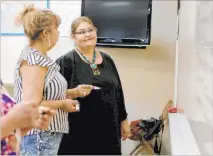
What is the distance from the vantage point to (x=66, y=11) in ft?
7.62

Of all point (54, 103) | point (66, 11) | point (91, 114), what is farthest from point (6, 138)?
point (66, 11)

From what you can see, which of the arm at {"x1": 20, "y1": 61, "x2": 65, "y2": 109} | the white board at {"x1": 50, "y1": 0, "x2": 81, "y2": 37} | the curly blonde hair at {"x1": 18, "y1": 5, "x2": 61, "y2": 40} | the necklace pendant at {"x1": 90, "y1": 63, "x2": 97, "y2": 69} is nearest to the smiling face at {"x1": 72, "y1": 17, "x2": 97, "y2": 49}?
the necklace pendant at {"x1": 90, "y1": 63, "x2": 97, "y2": 69}

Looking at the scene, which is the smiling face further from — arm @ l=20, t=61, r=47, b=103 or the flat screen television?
arm @ l=20, t=61, r=47, b=103

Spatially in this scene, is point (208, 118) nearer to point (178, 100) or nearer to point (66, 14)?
point (178, 100)

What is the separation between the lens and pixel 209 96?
46.6 inches

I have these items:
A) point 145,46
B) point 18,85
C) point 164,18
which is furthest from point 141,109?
point 18,85

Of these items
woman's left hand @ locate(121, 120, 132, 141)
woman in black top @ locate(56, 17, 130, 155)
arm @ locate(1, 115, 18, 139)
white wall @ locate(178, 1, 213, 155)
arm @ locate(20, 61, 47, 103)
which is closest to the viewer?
arm @ locate(1, 115, 18, 139)

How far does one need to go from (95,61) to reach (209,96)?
36.7 inches

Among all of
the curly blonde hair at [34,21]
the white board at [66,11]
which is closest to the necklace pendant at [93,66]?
the white board at [66,11]

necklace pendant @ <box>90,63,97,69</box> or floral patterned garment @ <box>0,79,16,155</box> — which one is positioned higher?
necklace pendant @ <box>90,63,97,69</box>

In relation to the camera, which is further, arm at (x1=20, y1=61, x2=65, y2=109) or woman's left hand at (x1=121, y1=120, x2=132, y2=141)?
woman's left hand at (x1=121, y1=120, x2=132, y2=141)

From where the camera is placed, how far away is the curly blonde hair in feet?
4.61

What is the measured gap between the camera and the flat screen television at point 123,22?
2.16 m

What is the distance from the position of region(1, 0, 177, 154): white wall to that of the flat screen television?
0.25 feet
